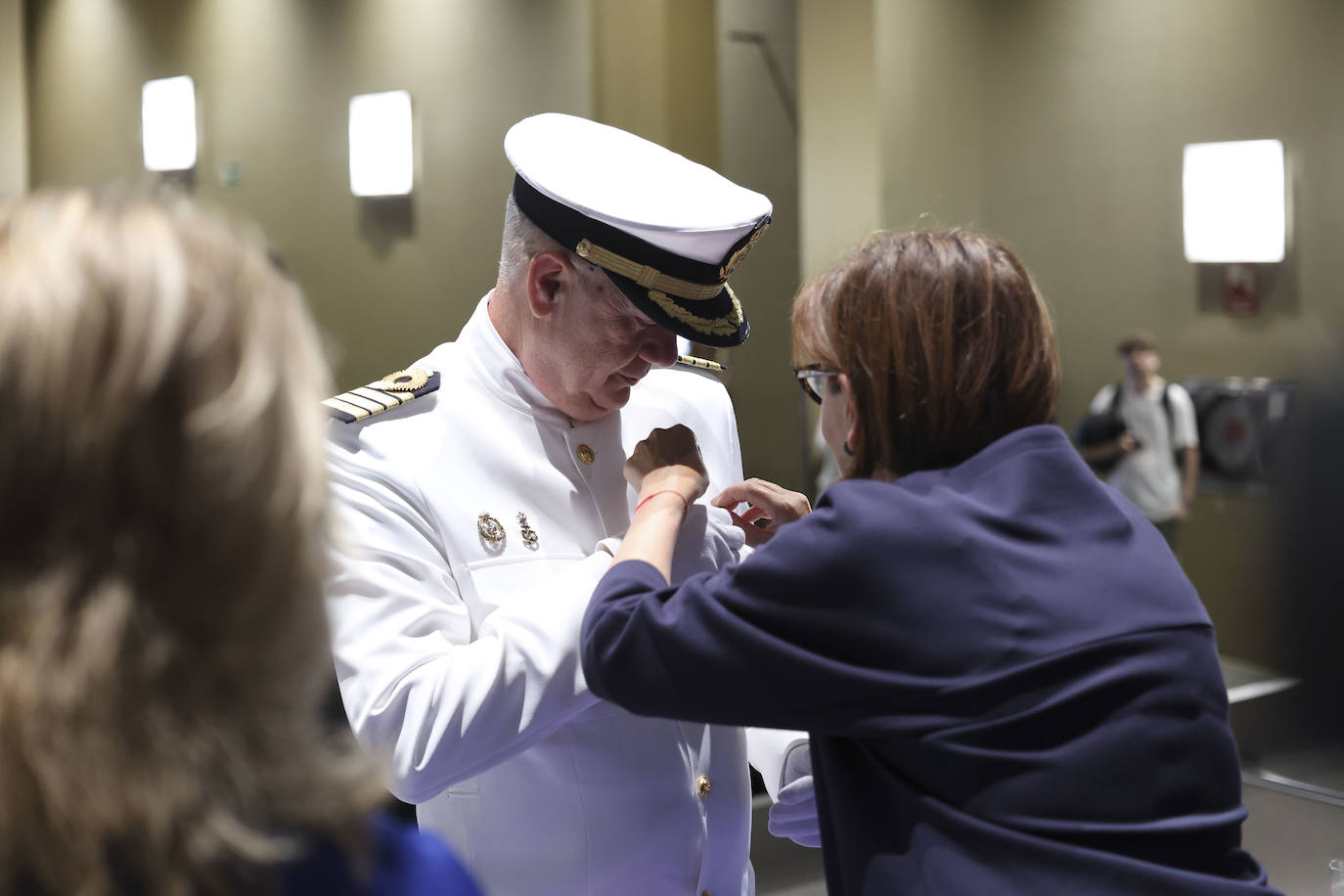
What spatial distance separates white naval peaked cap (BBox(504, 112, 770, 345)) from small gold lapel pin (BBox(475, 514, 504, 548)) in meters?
0.30

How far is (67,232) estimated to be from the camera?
0.62 m

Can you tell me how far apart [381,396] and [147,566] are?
918mm

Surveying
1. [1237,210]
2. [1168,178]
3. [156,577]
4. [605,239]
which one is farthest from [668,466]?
[1168,178]

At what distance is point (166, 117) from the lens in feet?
14.1

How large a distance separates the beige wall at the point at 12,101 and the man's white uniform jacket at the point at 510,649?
3.05m

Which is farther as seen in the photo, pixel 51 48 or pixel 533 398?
pixel 51 48

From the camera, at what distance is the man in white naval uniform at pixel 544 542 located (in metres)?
1.30

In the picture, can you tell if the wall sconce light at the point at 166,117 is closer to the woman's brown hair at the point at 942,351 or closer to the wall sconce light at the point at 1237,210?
the woman's brown hair at the point at 942,351

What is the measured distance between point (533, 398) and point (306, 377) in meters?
0.91

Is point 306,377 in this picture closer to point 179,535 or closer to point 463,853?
point 179,535

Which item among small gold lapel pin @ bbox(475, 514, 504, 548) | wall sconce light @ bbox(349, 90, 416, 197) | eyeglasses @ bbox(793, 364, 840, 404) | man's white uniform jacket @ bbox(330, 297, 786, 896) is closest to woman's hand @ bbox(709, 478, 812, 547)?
man's white uniform jacket @ bbox(330, 297, 786, 896)

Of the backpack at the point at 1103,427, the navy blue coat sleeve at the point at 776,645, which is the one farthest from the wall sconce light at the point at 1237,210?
the navy blue coat sleeve at the point at 776,645

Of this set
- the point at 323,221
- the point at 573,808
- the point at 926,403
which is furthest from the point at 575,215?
the point at 323,221

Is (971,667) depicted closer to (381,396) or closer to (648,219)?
(648,219)
